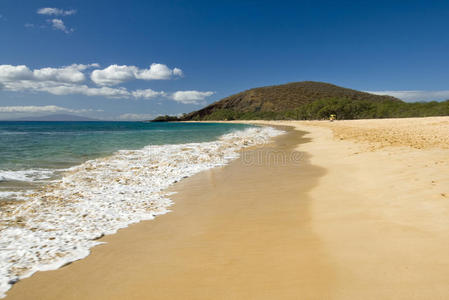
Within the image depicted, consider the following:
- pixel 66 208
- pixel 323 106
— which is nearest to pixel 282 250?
pixel 66 208

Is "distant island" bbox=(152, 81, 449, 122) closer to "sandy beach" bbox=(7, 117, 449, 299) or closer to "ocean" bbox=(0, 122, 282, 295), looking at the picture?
"sandy beach" bbox=(7, 117, 449, 299)

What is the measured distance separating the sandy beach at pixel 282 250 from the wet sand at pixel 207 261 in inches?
0.5

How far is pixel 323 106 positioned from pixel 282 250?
4139 inches

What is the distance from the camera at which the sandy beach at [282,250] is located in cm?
253

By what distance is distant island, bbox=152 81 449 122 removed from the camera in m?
70.2

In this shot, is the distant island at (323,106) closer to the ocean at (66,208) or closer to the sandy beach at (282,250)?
the sandy beach at (282,250)

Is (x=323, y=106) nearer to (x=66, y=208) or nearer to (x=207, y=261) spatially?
(x=66, y=208)

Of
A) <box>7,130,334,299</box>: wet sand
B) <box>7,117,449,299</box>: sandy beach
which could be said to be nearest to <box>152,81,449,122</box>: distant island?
<box>7,117,449,299</box>: sandy beach

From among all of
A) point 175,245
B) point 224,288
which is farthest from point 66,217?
point 224,288

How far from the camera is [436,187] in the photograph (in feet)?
16.4

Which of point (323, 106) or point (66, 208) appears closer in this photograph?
point (66, 208)

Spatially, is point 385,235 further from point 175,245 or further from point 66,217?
point 66,217

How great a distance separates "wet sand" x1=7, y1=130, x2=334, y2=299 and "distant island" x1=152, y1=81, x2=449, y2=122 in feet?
237

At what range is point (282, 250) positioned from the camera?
3293 mm
